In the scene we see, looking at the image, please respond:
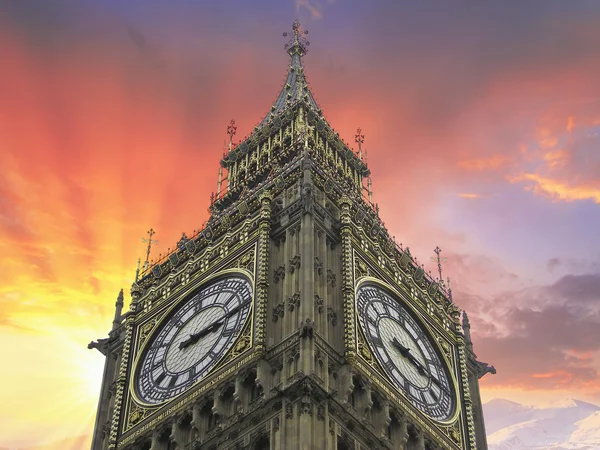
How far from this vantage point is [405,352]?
5312 centimetres

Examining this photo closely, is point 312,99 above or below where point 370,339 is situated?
above

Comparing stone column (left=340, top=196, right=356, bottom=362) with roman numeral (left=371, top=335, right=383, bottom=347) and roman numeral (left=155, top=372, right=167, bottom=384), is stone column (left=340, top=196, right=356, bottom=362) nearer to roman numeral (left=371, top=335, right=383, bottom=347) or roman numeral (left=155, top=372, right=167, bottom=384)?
roman numeral (left=371, top=335, right=383, bottom=347)

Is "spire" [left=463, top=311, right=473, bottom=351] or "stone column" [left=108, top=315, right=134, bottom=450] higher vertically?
"spire" [left=463, top=311, right=473, bottom=351]

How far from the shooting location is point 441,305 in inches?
2350

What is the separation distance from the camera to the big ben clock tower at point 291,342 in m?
46.5

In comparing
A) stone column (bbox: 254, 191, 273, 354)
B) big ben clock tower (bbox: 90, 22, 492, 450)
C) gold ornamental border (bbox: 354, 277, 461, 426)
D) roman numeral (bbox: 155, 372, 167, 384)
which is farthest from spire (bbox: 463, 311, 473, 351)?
roman numeral (bbox: 155, 372, 167, 384)

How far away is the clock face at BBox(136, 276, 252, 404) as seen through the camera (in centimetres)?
5056

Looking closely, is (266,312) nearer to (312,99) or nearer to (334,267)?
(334,267)

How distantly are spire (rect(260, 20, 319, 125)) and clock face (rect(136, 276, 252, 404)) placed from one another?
1956 cm

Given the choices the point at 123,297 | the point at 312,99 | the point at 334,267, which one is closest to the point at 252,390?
the point at 334,267

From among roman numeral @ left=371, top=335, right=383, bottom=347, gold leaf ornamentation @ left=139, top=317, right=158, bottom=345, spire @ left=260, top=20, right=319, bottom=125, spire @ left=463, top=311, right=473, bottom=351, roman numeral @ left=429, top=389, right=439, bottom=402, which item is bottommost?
roman numeral @ left=429, top=389, right=439, bottom=402

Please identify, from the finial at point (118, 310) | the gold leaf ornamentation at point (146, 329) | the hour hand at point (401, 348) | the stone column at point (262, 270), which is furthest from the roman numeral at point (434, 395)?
the finial at point (118, 310)

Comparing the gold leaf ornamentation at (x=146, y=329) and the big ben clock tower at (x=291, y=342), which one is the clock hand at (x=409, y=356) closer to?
the big ben clock tower at (x=291, y=342)

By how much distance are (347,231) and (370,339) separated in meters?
5.82
